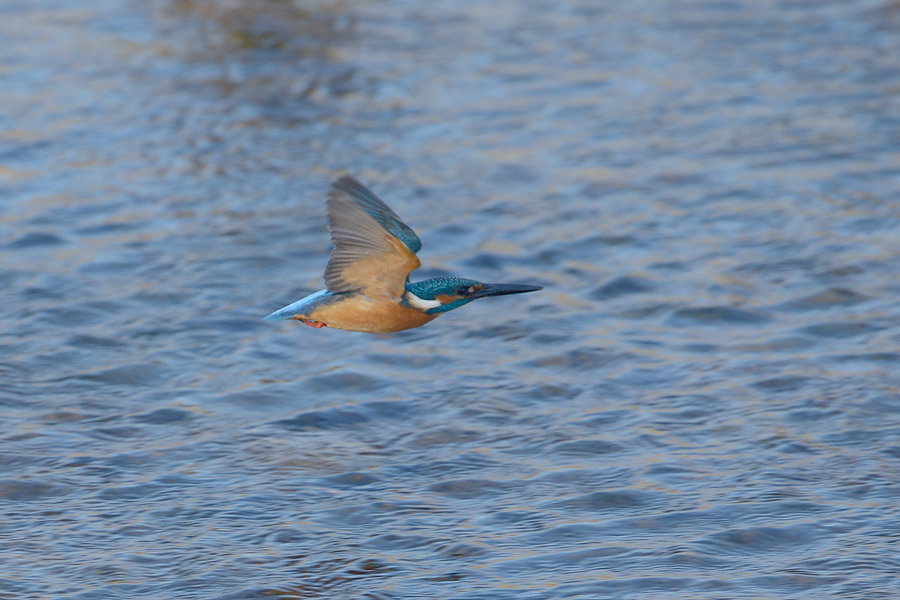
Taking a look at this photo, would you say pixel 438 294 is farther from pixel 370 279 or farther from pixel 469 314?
pixel 469 314

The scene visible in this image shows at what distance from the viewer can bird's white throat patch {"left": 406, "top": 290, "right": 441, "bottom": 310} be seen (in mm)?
4617


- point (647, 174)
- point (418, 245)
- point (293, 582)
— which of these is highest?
point (418, 245)

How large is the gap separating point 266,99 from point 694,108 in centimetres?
312

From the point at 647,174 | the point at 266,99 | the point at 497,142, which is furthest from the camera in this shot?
the point at 266,99

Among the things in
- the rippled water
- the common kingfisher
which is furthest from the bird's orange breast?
the rippled water

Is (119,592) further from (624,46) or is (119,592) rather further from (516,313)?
(624,46)

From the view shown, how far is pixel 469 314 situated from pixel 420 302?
2.59 metres

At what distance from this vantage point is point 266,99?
10.4 m

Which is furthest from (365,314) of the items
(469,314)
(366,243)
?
(469,314)

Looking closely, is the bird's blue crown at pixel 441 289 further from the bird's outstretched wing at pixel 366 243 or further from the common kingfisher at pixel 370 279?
the bird's outstretched wing at pixel 366 243

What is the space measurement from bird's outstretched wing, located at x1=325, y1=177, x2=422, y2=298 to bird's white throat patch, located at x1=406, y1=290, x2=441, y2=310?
0.15ft

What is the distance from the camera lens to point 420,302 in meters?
4.64

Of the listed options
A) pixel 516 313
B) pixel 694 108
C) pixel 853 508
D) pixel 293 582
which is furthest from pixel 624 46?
pixel 293 582

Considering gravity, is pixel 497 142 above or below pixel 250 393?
above
